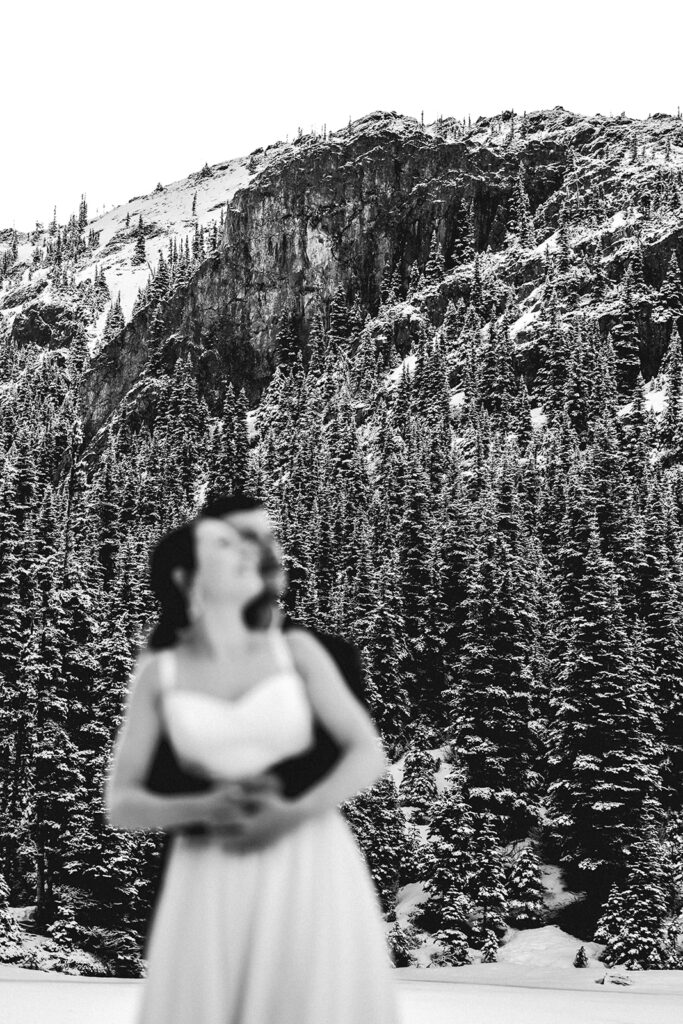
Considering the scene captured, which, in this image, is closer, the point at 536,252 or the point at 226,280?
the point at 536,252

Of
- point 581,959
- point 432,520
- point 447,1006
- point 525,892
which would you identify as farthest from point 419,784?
point 447,1006

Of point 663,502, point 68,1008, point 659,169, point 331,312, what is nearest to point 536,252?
point 659,169

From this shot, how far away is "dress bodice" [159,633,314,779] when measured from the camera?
3127mm

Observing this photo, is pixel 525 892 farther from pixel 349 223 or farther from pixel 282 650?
pixel 349 223

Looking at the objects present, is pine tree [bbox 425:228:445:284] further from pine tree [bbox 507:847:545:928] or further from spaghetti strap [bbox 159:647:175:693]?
spaghetti strap [bbox 159:647:175:693]

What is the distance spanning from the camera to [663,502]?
63531 mm

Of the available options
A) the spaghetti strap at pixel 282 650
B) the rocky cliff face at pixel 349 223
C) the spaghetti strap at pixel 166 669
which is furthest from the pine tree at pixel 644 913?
the rocky cliff face at pixel 349 223

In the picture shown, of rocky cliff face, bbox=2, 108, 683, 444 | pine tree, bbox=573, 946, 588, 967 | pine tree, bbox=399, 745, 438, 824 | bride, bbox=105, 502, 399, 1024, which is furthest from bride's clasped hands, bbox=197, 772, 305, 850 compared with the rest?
rocky cliff face, bbox=2, 108, 683, 444

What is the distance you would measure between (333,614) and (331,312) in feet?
402

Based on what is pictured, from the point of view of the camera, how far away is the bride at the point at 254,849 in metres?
3.08

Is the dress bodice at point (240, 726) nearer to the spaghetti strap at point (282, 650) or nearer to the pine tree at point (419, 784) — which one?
the spaghetti strap at point (282, 650)

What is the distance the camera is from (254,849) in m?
3.16

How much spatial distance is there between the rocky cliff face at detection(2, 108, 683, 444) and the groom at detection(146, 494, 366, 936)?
169 m

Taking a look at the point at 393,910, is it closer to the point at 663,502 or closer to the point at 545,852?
the point at 545,852
